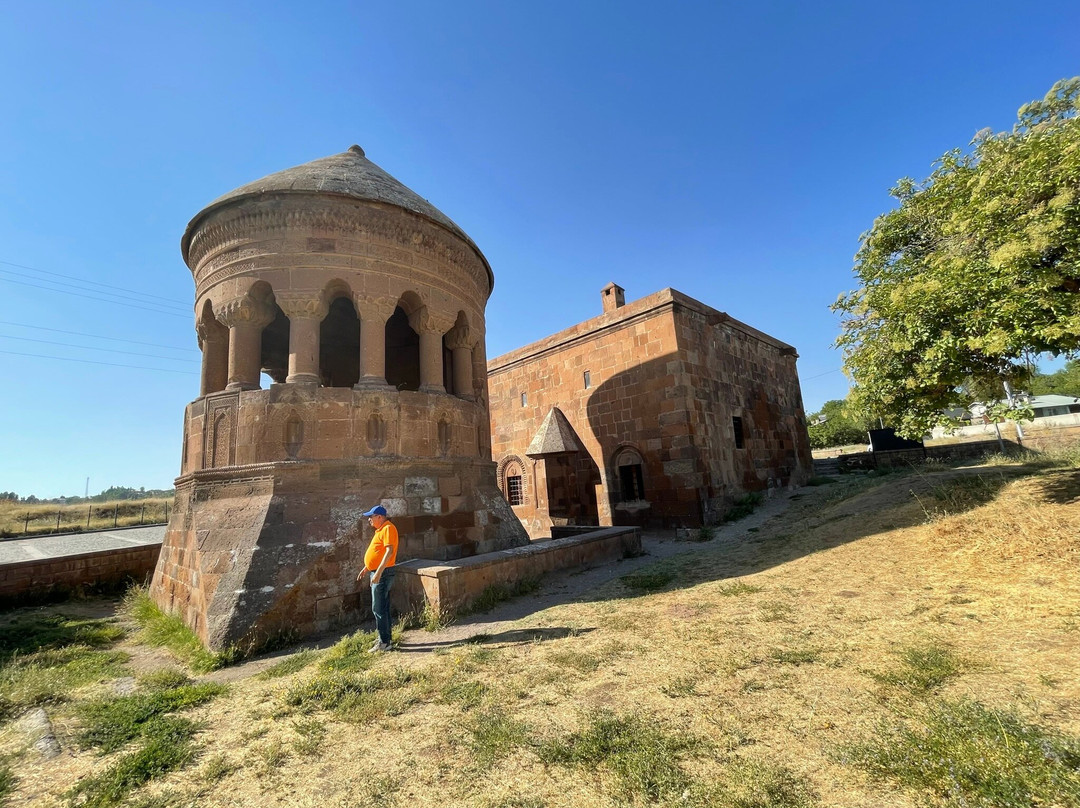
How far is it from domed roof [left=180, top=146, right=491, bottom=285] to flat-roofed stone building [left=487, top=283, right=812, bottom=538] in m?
6.80

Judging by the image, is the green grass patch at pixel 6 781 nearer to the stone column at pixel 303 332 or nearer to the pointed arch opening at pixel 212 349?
the stone column at pixel 303 332

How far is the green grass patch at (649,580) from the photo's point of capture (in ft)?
24.7

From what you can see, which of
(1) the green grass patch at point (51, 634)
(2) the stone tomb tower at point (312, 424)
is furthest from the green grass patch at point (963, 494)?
(1) the green grass patch at point (51, 634)

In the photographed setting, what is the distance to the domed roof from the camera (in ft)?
26.7

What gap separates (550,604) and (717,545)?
18.8 feet

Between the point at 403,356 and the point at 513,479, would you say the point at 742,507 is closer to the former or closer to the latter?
the point at 513,479

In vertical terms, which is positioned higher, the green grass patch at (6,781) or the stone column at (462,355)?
the stone column at (462,355)

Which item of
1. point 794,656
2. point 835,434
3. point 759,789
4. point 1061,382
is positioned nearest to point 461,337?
point 794,656

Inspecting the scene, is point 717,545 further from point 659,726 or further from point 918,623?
point 659,726

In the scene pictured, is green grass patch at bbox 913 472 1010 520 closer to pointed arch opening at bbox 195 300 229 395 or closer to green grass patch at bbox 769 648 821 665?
green grass patch at bbox 769 648 821 665

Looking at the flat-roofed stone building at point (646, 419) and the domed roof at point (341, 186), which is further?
the flat-roofed stone building at point (646, 419)

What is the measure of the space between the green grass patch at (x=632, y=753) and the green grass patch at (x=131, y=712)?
138 inches

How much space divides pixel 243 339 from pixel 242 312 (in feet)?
1.54

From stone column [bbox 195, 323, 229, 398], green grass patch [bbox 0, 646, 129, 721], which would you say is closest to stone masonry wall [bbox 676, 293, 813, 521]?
stone column [bbox 195, 323, 229, 398]
